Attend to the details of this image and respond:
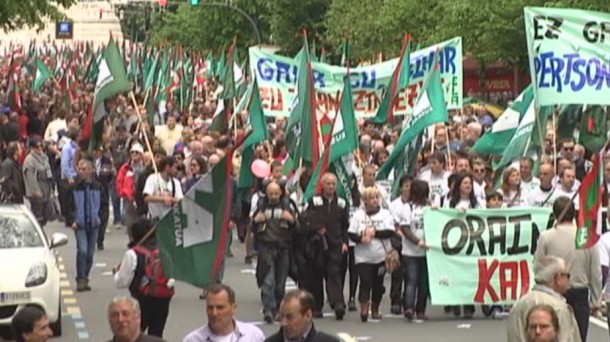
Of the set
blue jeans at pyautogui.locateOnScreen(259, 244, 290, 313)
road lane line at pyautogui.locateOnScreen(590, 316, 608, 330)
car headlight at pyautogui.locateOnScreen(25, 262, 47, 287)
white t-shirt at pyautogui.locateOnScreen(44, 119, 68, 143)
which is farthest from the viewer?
white t-shirt at pyautogui.locateOnScreen(44, 119, 68, 143)

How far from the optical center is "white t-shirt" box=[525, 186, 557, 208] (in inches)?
766

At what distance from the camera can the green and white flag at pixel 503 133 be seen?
24922mm

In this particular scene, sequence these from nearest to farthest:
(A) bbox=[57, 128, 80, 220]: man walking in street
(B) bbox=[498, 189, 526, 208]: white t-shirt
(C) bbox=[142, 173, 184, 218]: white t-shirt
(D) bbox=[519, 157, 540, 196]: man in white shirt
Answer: (B) bbox=[498, 189, 526, 208]: white t-shirt, (D) bbox=[519, 157, 540, 196]: man in white shirt, (C) bbox=[142, 173, 184, 218]: white t-shirt, (A) bbox=[57, 128, 80, 220]: man walking in street

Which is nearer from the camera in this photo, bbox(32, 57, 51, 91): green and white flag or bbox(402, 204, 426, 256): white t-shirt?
bbox(402, 204, 426, 256): white t-shirt

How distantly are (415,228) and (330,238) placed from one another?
2.95ft

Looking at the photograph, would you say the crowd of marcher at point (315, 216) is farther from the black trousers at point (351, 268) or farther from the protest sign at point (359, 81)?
the protest sign at point (359, 81)

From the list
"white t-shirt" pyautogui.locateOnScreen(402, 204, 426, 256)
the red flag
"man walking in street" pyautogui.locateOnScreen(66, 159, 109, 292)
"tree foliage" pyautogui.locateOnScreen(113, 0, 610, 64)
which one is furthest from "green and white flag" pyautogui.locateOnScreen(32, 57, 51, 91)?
the red flag

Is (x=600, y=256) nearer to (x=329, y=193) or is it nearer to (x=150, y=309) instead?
(x=150, y=309)

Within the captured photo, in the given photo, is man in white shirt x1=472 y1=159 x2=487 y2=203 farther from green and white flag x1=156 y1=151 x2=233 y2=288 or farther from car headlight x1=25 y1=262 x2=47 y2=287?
green and white flag x1=156 y1=151 x2=233 y2=288

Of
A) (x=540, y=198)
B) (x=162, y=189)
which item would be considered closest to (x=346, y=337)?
(x=540, y=198)

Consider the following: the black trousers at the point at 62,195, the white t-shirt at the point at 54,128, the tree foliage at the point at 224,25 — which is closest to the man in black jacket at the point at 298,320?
the black trousers at the point at 62,195

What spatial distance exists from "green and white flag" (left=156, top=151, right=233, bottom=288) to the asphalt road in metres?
4.26

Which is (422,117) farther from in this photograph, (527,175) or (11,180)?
(11,180)

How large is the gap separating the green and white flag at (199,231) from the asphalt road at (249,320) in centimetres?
426
